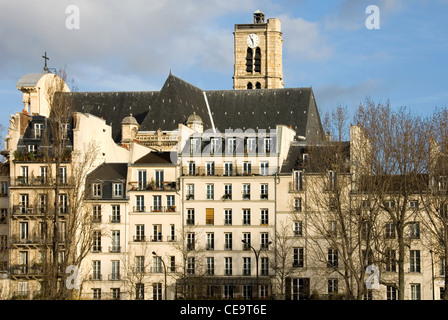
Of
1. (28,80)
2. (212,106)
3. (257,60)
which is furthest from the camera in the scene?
→ (257,60)

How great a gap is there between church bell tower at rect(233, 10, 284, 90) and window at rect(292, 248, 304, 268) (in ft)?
186

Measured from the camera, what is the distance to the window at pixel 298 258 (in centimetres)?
5387

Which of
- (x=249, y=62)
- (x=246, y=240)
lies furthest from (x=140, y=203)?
(x=249, y=62)

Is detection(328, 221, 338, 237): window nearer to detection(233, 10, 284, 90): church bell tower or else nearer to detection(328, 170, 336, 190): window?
detection(328, 170, 336, 190): window

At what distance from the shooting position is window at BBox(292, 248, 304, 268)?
2121 inches

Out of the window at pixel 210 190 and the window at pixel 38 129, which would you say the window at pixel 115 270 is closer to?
the window at pixel 210 190

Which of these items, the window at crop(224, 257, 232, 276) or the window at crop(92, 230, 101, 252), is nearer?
the window at crop(92, 230, 101, 252)

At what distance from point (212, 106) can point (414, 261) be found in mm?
35965

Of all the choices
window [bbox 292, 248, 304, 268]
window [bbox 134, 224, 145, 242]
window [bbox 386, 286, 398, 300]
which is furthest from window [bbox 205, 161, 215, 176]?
window [bbox 386, 286, 398, 300]

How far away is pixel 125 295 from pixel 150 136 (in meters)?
23.4

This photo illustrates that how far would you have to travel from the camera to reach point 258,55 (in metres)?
111

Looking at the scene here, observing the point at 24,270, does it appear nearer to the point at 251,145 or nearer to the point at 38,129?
the point at 38,129

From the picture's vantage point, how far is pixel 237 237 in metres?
55.4

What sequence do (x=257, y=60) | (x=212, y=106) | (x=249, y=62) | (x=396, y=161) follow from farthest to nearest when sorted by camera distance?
(x=249, y=62)
(x=257, y=60)
(x=212, y=106)
(x=396, y=161)
